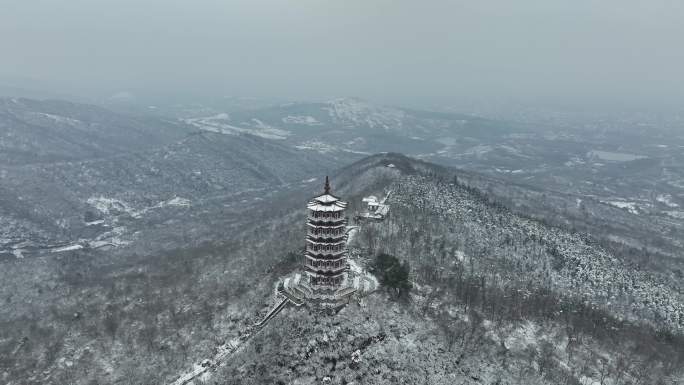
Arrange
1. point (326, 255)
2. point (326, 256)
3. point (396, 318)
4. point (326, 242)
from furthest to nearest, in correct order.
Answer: point (396, 318) < point (326, 256) < point (326, 255) < point (326, 242)

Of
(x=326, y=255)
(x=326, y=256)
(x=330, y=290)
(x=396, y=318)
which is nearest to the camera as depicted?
(x=326, y=255)

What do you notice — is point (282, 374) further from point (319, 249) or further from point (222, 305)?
point (222, 305)

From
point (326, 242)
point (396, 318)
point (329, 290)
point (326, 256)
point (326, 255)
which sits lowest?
point (396, 318)

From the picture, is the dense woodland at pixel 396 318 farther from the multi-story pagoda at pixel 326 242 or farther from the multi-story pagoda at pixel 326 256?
the multi-story pagoda at pixel 326 242

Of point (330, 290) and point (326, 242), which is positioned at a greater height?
point (326, 242)

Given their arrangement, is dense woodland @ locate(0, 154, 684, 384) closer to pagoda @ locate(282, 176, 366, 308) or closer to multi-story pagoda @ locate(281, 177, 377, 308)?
multi-story pagoda @ locate(281, 177, 377, 308)

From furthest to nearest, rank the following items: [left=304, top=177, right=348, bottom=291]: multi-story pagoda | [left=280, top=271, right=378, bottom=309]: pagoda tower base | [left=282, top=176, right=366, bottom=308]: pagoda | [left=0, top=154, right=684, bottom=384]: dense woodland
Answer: [left=280, top=271, right=378, bottom=309]: pagoda tower base
[left=282, top=176, right=366, bottom=308]: pagoda
[left=304, top=177, right=348, bottom=291]: multi-story pagoda
[left=0, top=154, right=684, bottom=384]: dense woodland

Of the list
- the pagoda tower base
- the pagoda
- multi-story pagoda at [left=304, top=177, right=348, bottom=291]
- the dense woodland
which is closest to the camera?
the dense woodland

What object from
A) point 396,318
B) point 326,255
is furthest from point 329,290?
point 396,318

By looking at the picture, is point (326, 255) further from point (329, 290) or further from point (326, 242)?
point (329, 290)

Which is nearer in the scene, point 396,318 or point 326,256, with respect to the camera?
point 326,256

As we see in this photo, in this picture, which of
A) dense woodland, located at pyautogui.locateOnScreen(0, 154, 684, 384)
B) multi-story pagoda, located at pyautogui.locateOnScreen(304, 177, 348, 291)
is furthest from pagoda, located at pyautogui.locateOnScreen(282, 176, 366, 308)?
dense woodland, located at pyautogui.locateOnScreen(0, 154, 684, 384)
